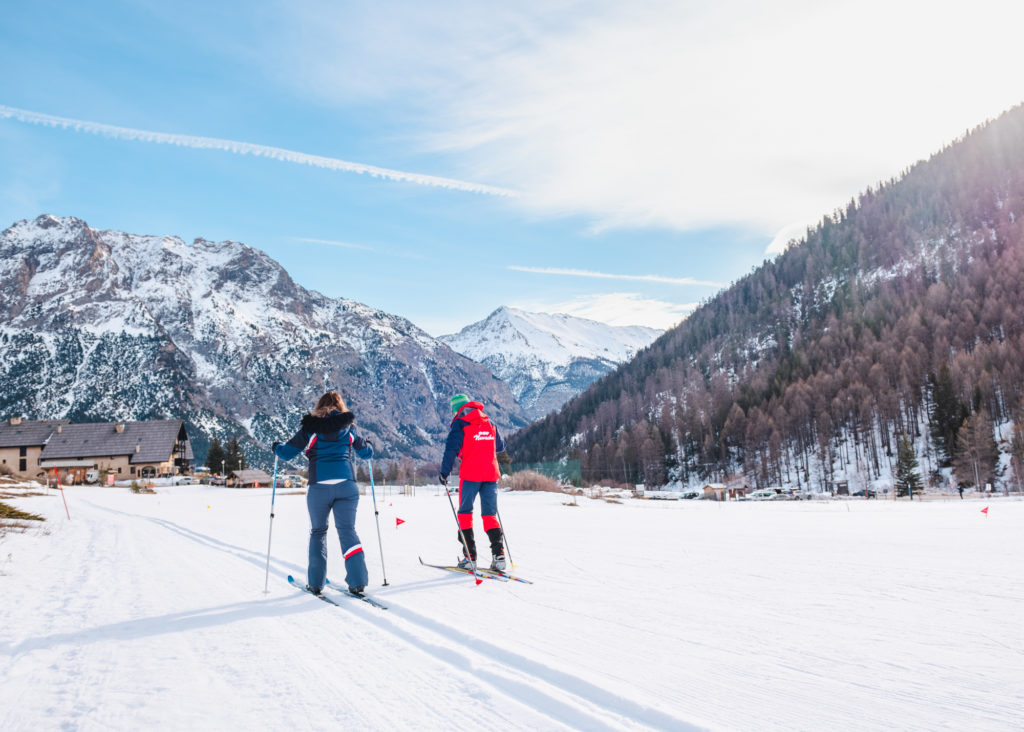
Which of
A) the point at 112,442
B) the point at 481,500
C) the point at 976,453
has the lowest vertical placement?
the point at 976,453

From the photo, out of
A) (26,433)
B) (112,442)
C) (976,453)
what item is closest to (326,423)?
(976,453)

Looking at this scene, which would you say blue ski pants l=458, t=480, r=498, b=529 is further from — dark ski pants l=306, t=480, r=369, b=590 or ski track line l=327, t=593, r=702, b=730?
ski track line l=327, t=593, r=702, b=730

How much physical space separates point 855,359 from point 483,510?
102845mm

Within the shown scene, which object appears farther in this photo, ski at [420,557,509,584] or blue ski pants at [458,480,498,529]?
blue ski pants at [458,480,498,529]

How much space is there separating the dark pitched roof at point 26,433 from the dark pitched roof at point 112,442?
2.19 meters

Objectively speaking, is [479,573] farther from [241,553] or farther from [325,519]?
[241,553]

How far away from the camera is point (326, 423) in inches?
245

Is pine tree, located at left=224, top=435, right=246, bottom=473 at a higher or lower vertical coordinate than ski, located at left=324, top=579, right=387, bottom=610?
higher

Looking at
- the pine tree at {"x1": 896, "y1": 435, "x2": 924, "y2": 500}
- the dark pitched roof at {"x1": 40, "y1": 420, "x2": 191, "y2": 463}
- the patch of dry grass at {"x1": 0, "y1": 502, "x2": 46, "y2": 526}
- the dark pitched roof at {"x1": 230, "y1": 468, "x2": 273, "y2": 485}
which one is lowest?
the pine tree at {"x1": 896, "y1": 435, "x2": 924, "y2": 500}

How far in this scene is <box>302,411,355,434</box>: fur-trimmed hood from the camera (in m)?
6.20

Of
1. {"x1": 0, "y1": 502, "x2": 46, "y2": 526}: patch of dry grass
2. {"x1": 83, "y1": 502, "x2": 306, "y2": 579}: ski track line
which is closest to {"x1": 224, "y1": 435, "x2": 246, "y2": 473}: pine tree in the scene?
{"x1": 0, "y1": 502, "x2": 46, "y2": 526}: patch of dry grass

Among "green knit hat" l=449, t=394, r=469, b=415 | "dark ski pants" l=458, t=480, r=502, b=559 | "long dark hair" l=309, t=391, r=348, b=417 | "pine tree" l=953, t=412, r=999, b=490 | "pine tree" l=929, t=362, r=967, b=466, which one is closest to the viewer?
"long dark hair" l=309, t=391, r=348, b=417

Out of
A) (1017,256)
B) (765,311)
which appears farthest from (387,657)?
(765,311)

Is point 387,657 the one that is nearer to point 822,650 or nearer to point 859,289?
point 822,650
